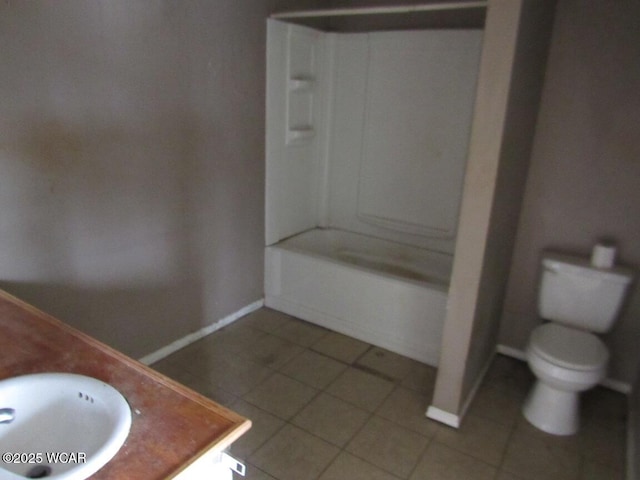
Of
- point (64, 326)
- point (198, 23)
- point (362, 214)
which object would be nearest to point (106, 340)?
point (64, 326)

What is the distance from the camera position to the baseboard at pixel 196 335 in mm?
2557

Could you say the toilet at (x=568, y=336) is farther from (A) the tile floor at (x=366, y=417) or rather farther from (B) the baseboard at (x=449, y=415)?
(B) the baseboard at (x=449, y=415)

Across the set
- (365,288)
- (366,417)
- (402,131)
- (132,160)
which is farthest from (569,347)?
(132,160)

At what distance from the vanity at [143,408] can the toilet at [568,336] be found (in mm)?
1647

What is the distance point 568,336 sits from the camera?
2.27 m

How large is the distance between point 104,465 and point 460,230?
1.52m

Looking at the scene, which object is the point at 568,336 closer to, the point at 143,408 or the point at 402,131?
the point at 402,131

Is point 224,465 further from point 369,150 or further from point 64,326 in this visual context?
point 369,150

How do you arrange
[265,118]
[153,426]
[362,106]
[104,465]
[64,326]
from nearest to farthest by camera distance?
[104,465] → [153,426] → [64,326] → [265,118] → [362,106]

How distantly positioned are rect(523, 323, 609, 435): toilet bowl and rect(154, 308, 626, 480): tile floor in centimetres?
7

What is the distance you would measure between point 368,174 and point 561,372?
6.06 ft

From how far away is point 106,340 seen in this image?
229 cm

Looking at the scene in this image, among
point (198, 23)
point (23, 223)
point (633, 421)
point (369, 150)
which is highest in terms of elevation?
point (198, 23)

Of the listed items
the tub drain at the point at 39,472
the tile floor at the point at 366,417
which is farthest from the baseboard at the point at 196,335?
the tub drain at the point at 39,472
